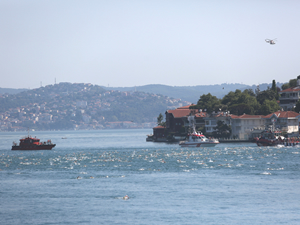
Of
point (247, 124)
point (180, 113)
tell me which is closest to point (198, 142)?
point (247, 124)

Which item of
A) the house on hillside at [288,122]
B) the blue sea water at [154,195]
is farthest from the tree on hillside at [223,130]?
the blue sea water at [154,195]

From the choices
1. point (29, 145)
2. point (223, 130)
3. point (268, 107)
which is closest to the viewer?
point (29, 145)

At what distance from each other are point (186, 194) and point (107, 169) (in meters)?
26.0

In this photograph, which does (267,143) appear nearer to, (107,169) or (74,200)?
(107,169)

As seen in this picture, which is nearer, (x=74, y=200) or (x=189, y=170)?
(x=74, y=200)

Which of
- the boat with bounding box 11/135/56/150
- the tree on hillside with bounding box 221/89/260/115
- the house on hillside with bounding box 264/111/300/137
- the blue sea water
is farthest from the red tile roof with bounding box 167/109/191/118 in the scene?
the blue sea water

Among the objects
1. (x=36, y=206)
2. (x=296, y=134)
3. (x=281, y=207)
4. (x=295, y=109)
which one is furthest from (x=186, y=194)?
(x=295, y=109)

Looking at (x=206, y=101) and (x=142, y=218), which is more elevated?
(x=206, y=101)

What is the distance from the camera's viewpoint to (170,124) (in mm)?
189000

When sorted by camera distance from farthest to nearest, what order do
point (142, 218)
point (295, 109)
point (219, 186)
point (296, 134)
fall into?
point (295, 109)
point (296, 134)
point (219, 186)
point (142, 218)

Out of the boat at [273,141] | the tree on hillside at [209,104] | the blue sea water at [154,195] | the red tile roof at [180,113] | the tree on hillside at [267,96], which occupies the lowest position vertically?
the blue sea water at [154,195]

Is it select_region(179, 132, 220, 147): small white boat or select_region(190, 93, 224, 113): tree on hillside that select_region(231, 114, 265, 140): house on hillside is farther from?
select_region(179, 132, 220, 147): small white boat

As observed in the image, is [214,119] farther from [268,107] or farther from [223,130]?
[268,107]

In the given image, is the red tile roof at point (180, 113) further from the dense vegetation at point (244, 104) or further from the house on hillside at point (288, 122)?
the house on hillside at point (288, 122)
